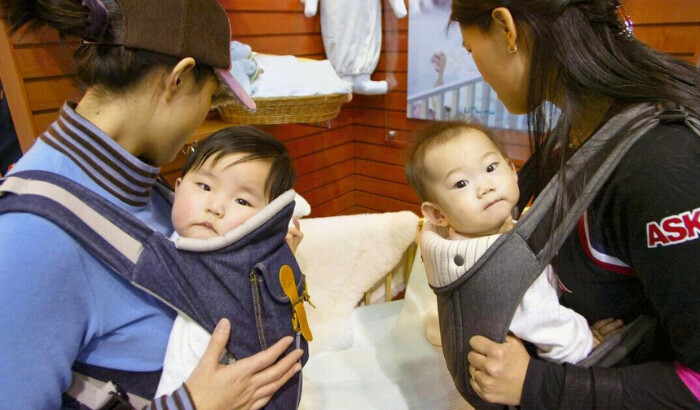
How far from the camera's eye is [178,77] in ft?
2.76

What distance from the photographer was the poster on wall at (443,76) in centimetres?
234

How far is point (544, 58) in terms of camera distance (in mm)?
859

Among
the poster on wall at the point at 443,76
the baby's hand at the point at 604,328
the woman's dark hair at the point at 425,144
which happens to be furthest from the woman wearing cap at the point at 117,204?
the poster on wall at the point at 443,76

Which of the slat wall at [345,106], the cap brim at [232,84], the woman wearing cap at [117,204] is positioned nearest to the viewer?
the woman wearing cap at [117,204]

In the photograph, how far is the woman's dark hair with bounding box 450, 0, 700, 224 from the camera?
0.79 m

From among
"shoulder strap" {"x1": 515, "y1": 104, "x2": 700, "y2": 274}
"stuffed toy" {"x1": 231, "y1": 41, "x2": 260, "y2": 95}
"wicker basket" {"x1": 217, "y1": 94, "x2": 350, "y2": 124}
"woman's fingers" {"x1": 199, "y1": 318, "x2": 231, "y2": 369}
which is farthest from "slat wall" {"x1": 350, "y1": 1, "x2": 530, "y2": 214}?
"woman's fingers" {"x1": 199, "y1": 318, "x2": 231, "y2": 369}

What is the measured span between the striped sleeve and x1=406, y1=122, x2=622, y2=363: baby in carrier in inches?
21.4

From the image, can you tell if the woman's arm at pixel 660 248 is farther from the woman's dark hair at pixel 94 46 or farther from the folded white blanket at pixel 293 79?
the folded white blanket at pixel 293 79

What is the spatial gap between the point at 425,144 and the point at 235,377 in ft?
2.16

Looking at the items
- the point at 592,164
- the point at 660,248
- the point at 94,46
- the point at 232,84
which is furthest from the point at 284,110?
the point at 660,248

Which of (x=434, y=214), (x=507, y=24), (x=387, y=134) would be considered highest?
(x=507, y=24)

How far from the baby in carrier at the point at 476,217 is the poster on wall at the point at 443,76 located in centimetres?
133

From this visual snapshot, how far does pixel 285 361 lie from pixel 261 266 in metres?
0.20

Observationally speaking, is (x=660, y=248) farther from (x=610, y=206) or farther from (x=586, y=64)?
(x=586, y=64)
